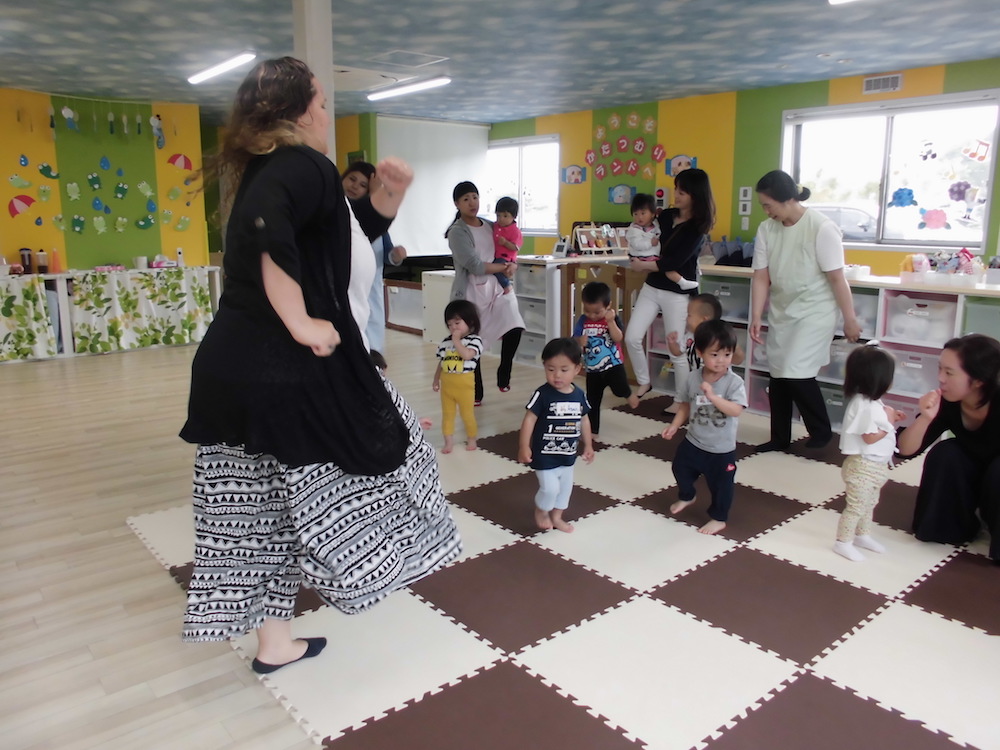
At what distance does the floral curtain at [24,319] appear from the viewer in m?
6.59

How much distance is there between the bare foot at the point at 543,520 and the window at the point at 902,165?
17.0 ft

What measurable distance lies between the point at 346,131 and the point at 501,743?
915 centimetres

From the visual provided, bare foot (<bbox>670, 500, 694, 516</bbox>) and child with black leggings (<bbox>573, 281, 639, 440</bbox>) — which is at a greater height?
child with black leggings (<bbox>573, 281, 639, 440</bbox>)

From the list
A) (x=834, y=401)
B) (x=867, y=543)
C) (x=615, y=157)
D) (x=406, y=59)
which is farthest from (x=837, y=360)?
(x=615, y=157)

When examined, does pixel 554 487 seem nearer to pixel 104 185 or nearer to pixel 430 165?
pixel 104 185

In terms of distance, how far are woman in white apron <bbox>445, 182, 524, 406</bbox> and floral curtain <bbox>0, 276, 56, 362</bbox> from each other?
4.24 metres

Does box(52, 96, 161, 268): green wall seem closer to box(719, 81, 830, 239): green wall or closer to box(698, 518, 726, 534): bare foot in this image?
box(719, 81, 830, 239): green wall

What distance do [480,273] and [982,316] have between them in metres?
2.75

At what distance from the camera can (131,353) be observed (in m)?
7.17

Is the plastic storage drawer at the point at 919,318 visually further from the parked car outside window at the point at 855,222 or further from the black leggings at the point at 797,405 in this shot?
the parked car outside window at the point at 855,222

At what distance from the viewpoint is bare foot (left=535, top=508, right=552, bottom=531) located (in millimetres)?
3049

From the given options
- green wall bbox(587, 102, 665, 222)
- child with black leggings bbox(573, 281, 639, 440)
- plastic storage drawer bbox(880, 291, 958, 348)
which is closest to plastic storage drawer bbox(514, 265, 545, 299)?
child with black leggings bbox(573, 281, 639, 440)

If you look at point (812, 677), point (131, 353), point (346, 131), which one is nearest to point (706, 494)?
point (812, 677)

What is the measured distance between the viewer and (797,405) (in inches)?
158
